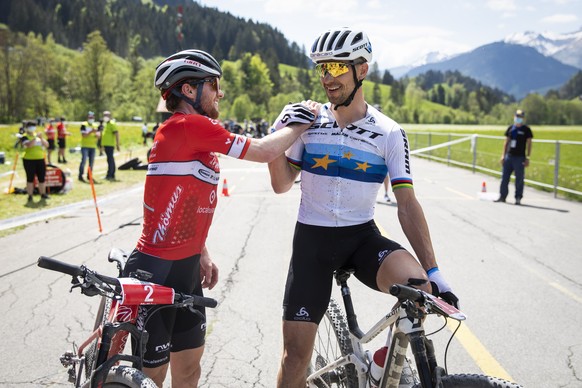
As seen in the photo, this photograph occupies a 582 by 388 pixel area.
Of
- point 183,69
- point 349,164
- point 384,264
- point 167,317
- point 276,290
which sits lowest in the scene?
point 276,290

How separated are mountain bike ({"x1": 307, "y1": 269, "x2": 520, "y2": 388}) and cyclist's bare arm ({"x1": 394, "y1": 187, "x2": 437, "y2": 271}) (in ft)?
1.18

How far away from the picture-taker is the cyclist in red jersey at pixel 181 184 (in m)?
2.66

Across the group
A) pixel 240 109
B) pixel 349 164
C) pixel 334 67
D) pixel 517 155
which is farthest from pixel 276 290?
pixel 240 109

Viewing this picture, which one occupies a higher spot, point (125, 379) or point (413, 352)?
point (413, 352)

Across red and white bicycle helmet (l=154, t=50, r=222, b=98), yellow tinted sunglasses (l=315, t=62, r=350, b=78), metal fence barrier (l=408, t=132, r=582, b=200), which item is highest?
yellow tinted sunglasses (l=315, t=62, r=350, b=78)

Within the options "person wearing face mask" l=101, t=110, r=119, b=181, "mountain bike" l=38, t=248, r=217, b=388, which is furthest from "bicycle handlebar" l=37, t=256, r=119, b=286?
"person wearing face mask" l=101, t=110, r=119, b=181

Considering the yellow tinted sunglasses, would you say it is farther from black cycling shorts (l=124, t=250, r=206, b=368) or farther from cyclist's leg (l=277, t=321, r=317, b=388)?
cyclist's leg (l=277, t=321, r=317, b=388)

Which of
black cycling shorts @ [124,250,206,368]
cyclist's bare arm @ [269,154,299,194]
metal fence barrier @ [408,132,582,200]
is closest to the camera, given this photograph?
black cycling shorts @ [124,250,206,368]

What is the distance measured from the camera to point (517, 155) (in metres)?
13.6

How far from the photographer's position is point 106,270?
7.26 m

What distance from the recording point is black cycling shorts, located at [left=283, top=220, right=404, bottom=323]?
9.70ft

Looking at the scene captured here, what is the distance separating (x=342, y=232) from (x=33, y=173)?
13.2 metres

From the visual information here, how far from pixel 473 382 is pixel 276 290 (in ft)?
14.4

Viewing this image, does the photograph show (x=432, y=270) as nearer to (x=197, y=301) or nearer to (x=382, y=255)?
(x=382, y=255)
